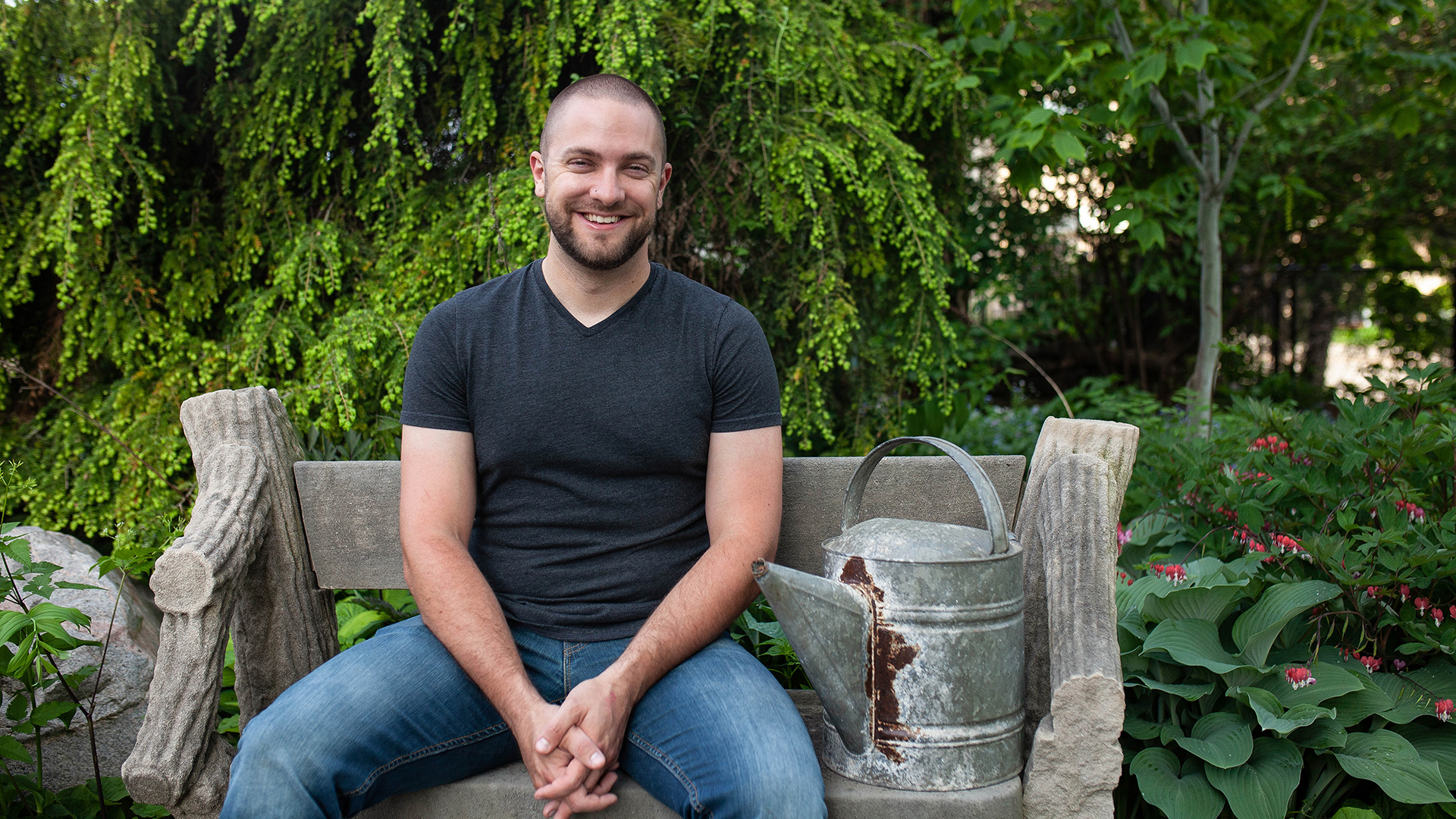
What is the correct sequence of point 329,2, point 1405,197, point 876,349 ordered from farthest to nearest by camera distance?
point 1405,197 → point 876,349 → point 329,2

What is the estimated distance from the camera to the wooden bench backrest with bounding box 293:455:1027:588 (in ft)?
7.02

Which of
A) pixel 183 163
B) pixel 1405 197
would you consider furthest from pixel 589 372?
pixel 1405 197

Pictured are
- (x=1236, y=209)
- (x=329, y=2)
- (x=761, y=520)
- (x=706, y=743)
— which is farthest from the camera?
(x=1236, y=209)

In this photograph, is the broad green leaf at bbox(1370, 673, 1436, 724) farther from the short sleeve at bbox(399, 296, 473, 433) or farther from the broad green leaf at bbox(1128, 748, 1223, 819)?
the short sleeve at bbox(399, 296, 473, 433)

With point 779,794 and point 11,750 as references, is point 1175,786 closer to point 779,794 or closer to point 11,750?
point 779,794

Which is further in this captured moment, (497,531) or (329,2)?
(329,2)

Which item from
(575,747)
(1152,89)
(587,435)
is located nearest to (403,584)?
(587,435)

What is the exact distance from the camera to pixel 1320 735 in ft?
6.82

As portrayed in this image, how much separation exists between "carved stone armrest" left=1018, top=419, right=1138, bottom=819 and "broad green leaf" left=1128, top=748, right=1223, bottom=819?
0.38 metres

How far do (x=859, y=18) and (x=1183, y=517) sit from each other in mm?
2185

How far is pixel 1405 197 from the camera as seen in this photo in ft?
24.0

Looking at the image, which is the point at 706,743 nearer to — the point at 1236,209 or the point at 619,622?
the point at 619,622

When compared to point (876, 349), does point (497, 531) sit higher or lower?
lower

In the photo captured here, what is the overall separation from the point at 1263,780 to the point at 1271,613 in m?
0.37
